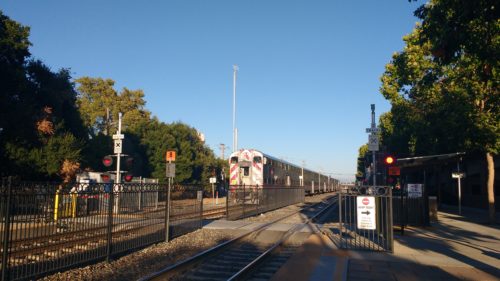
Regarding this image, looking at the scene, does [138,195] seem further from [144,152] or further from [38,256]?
[144,152]

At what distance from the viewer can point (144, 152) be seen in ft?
157

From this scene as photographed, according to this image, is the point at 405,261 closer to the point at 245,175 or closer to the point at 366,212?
the point at 366,212

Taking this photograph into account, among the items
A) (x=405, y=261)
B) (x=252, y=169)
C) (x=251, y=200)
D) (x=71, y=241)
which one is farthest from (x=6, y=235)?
(x=252, y=169)

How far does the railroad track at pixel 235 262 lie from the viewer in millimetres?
8961

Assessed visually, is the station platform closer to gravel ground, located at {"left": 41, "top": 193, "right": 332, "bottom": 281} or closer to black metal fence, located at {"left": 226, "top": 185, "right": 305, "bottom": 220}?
gravel ground, located at {"left": 41, "top": 193, "right": 332, "bottom": 281}

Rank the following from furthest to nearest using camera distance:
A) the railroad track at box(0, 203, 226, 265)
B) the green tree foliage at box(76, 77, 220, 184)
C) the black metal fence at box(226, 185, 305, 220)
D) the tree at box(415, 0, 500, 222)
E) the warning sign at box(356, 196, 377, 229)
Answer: the green tree foliage at box(76, 77, 220, 184)
the black metal fence at box(226, 185, 305, 220)
the warning sign at box(356, 196, 377, 229)
the tree at box(415, 0, 500, 222)
the railroad track at box(0, 203, 226, 265)

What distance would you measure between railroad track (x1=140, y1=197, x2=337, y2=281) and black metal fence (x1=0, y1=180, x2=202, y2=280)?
2.00 m

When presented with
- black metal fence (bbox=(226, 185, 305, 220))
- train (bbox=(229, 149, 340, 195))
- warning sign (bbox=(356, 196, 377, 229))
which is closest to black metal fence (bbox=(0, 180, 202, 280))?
warning sign (bbox=(356, 196, 377, 229))

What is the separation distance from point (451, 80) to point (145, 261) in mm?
17176

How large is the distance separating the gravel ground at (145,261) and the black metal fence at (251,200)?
6137mm

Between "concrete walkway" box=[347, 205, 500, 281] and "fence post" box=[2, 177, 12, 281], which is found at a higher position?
"fence post" box=[2, 177, 12, 281]

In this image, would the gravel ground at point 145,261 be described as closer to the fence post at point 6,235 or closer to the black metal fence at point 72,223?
the black metal fence at point 72,223

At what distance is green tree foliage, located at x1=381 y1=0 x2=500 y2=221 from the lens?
9.59 meters

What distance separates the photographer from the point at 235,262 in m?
10.7
